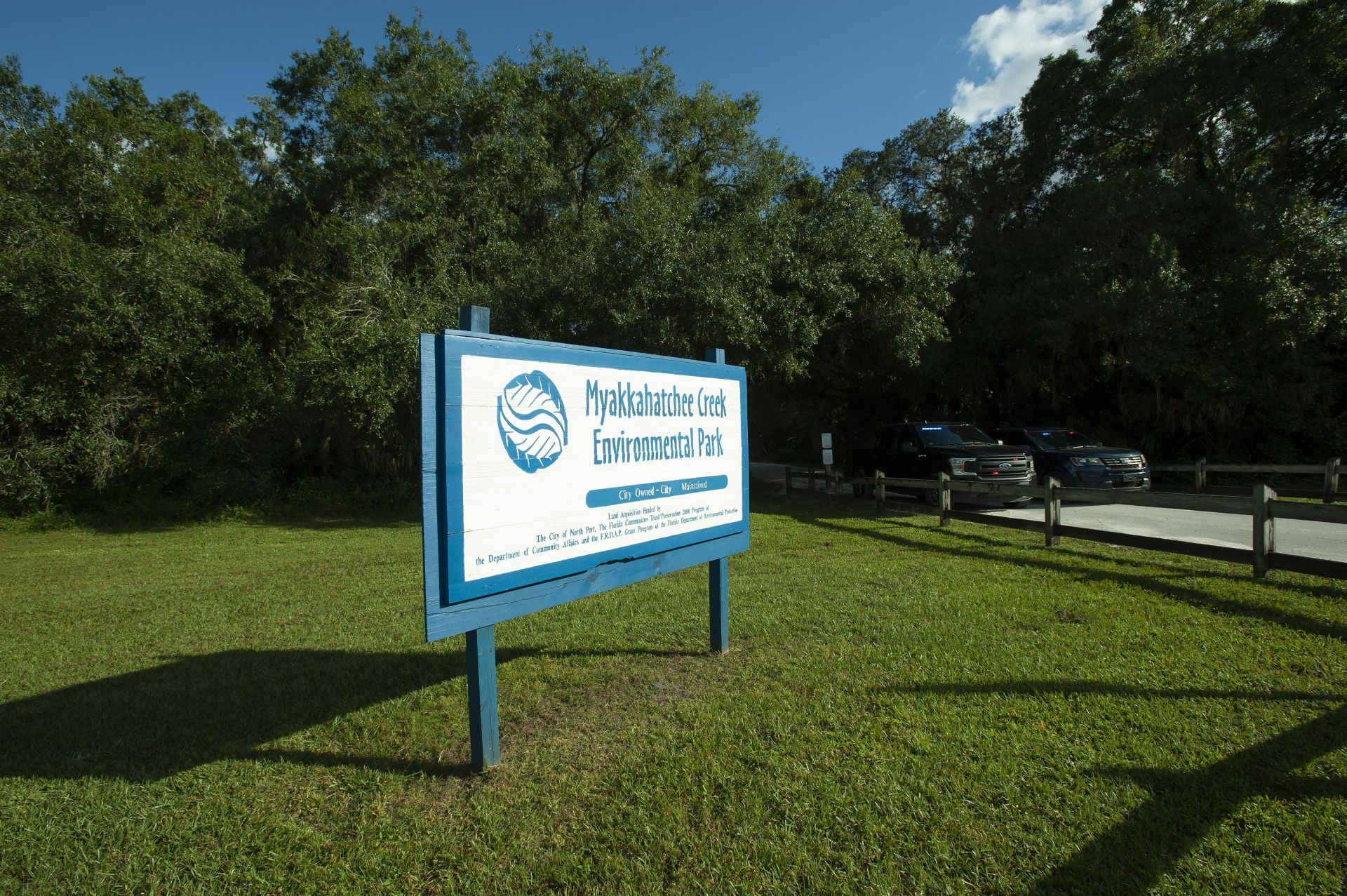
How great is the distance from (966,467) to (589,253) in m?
8.31

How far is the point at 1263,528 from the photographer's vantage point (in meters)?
6.73

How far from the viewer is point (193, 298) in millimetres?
14719

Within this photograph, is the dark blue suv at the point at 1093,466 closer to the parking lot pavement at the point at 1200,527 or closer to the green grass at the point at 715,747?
the parking lot pavement at the point at 1200,527

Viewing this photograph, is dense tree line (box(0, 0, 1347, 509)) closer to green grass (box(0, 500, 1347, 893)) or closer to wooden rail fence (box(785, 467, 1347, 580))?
wooden rail fence (box(785, 467, 1347, 580))

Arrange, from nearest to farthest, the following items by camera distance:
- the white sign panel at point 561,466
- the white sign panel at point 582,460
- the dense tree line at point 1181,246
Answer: the white sign panel at point 561,466 < the white sign panel at point 582,460 < the dense tree line at point 1181,246

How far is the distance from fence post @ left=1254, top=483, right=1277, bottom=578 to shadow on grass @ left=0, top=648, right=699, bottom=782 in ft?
18.9

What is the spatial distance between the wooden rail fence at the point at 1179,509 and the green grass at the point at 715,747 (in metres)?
0.32

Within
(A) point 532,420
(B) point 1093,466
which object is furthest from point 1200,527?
(A) point 532,420

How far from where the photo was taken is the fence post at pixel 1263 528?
6.65m

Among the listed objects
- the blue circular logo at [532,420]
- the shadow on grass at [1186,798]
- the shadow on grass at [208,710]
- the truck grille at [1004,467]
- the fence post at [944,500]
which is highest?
the blue circular logo at [532,420]

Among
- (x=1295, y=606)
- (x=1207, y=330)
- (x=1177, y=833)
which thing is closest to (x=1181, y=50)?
(x=1207, y=330)

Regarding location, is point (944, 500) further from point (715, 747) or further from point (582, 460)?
point (582, 460)

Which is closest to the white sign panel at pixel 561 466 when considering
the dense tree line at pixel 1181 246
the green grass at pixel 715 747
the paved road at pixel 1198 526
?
the green grass at pixel 715 747

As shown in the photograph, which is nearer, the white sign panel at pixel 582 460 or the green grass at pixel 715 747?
the green grass at pixel 715 747
